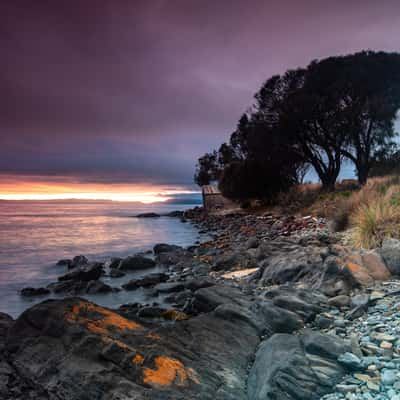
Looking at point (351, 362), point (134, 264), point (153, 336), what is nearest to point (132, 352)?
point (153, 336)

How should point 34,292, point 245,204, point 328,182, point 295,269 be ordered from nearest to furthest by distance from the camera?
point 295,269, point 34,292, point 328,182, point 245,204

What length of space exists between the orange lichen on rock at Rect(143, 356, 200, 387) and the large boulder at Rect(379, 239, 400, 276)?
4122 mm

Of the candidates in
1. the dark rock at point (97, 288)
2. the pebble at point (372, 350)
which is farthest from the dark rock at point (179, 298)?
the pebble at point (372, 350)

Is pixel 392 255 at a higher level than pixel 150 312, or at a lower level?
higher

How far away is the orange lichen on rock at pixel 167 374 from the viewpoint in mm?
2922

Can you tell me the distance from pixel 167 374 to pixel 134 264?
890 centimetres

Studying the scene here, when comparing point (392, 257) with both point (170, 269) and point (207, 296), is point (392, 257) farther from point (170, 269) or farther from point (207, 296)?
point (170, 269)

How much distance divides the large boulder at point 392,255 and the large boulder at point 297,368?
283cm

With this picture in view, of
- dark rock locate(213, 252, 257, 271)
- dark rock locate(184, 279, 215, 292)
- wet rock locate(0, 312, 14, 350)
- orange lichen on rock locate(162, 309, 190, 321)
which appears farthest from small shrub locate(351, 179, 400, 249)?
wet rock locate(0, 312, 14, 350)

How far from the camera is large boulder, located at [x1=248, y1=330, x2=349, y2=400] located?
113 inches

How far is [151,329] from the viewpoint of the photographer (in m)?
3.77

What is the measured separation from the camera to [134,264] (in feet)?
38.2

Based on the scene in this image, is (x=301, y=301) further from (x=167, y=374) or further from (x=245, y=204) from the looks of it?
(x=245, y=204)

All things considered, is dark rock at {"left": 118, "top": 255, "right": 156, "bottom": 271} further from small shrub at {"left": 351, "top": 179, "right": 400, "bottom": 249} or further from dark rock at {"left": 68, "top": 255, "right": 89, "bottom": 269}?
small shrub at {"left": 351, "top": 179, "right": 400, "bottom": 249}
